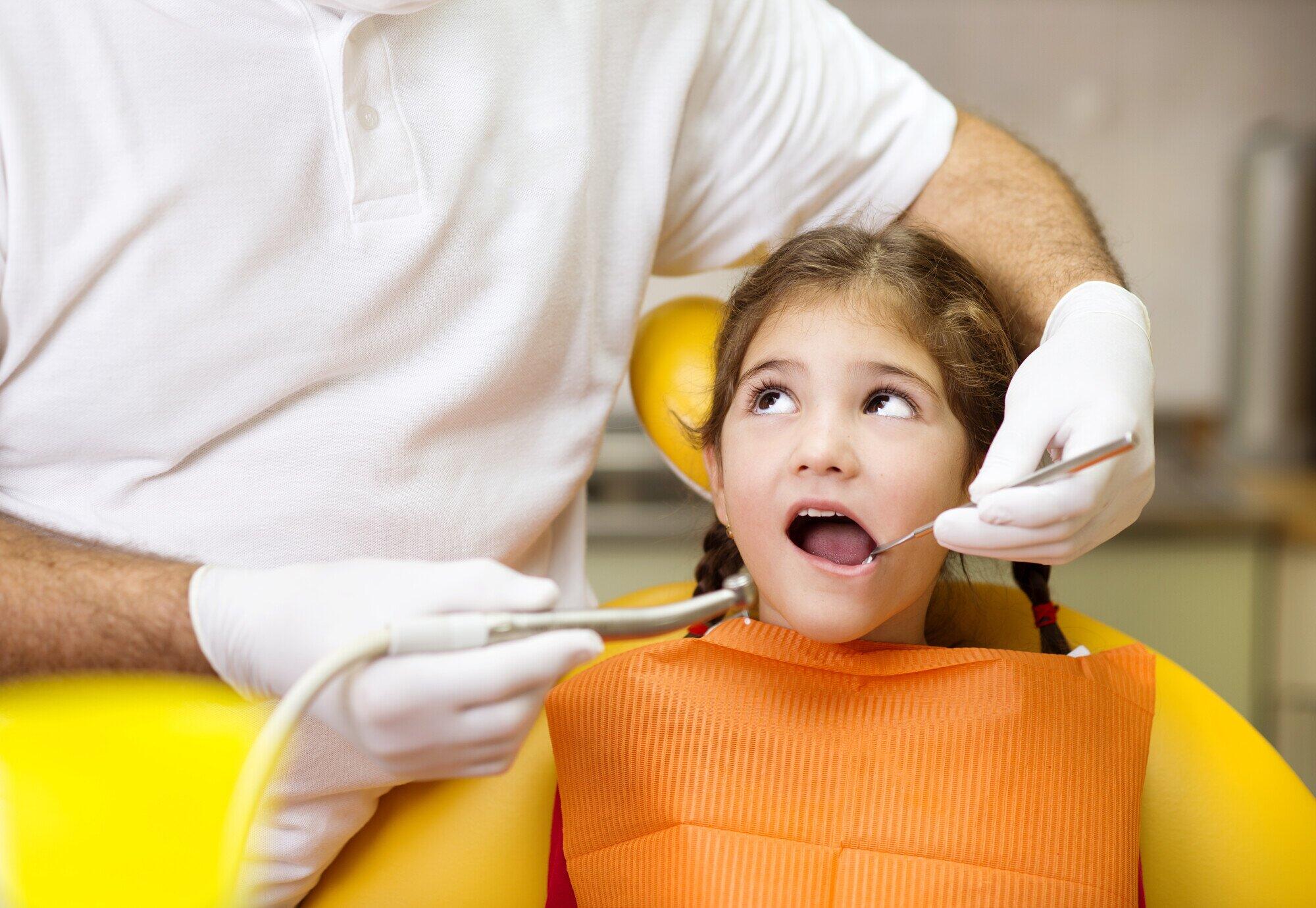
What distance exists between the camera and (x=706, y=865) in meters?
1.07

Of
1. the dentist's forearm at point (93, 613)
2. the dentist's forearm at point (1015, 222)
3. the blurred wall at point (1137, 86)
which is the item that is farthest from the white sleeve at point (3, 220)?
the blurred wall at point (1137, 86)

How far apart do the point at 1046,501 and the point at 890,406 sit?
0.62 feet

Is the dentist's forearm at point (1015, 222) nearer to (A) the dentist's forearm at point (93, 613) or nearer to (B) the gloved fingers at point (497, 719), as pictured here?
(B) the gloved fingers at point (497, 719)

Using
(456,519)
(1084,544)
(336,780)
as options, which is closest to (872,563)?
(1084,544)

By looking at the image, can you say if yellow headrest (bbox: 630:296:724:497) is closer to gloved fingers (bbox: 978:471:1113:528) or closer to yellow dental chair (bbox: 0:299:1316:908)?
yellow dental chair (bbox: 0:299:1316:908)

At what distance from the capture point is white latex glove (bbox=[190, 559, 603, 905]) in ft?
2.67

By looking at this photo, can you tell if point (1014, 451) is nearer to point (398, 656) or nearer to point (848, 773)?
point (848, 773)

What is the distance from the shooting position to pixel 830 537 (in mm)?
1109

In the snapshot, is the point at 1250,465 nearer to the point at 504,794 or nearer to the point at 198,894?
the point at 504,794

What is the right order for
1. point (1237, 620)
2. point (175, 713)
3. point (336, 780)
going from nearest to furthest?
point (175, 713), point (336, 780), point (1237, 620)

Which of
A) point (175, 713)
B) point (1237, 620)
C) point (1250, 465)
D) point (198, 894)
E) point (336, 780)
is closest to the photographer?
point (198, 894)

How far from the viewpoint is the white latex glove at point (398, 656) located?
2.67 ft

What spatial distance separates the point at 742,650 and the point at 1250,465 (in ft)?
7.98

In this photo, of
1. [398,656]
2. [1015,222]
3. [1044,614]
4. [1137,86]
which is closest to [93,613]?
[398,656]
